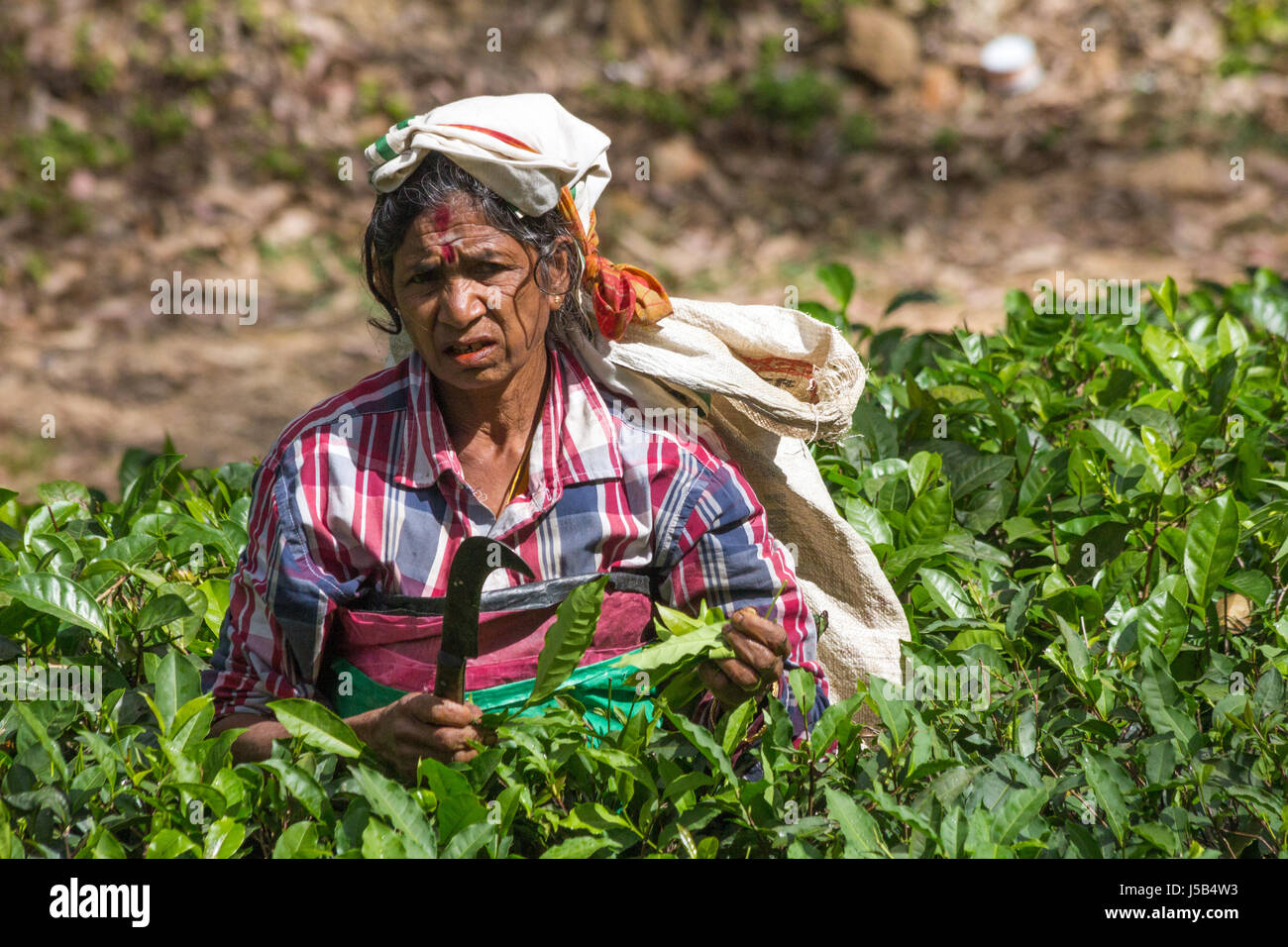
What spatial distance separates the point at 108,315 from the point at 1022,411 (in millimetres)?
4459

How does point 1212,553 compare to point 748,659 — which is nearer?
point 748,659

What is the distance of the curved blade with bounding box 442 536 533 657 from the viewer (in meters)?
1.76

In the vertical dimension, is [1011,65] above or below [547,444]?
above

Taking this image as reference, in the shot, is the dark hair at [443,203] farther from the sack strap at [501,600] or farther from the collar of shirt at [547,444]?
the sack strap at [501,600]

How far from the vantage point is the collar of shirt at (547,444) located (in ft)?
6.84

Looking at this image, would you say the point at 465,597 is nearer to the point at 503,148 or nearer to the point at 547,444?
the point at 547,444

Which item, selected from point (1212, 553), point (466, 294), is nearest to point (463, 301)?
point (466, 294)

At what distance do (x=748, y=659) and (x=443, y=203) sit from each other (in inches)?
31.5

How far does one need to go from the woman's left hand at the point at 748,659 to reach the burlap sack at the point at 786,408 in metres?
0.42

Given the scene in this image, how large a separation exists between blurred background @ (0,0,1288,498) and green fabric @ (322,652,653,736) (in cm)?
349

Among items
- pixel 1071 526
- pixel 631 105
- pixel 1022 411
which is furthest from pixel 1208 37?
pixel 1071 526

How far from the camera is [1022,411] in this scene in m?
3.10

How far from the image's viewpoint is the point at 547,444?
2137 millimetres

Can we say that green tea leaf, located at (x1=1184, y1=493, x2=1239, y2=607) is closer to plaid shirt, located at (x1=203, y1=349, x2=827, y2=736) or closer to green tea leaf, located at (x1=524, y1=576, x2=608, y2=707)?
plaid shirt, located at (x1=203, y1=349, x2=827, y2=736)
